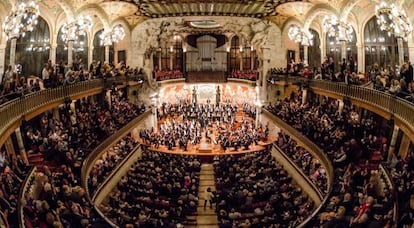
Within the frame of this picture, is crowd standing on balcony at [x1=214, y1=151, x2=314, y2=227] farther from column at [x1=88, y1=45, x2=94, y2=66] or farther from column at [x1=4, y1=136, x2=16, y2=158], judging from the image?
column at [x1=88, y1=45, x2=94, y2=66]

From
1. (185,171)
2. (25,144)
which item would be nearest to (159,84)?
(185,171)

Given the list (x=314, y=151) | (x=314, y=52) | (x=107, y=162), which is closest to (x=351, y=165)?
(x=314, y=151)

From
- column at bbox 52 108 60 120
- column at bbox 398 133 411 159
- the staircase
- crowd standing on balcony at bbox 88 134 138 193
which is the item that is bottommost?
the staircase

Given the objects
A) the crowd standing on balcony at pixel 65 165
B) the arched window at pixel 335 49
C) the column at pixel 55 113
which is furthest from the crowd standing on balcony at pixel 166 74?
the column at pixel 55 113

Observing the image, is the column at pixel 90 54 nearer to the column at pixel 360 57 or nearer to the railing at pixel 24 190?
the column at pixel 360 57

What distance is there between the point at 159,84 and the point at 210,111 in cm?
464

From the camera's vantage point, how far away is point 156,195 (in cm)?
1809

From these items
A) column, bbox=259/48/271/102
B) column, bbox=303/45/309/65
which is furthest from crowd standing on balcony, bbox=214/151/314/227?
column, bbox=259/48/271/102

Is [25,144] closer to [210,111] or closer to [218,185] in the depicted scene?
[218,185]

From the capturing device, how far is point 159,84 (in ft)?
111

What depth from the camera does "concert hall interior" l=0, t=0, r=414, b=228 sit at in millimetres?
11633

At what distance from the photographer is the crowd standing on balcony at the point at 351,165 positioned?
965 cm

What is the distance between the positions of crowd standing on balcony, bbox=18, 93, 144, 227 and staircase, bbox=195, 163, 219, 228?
16.7 ft

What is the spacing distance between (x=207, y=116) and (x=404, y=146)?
19.5 m
